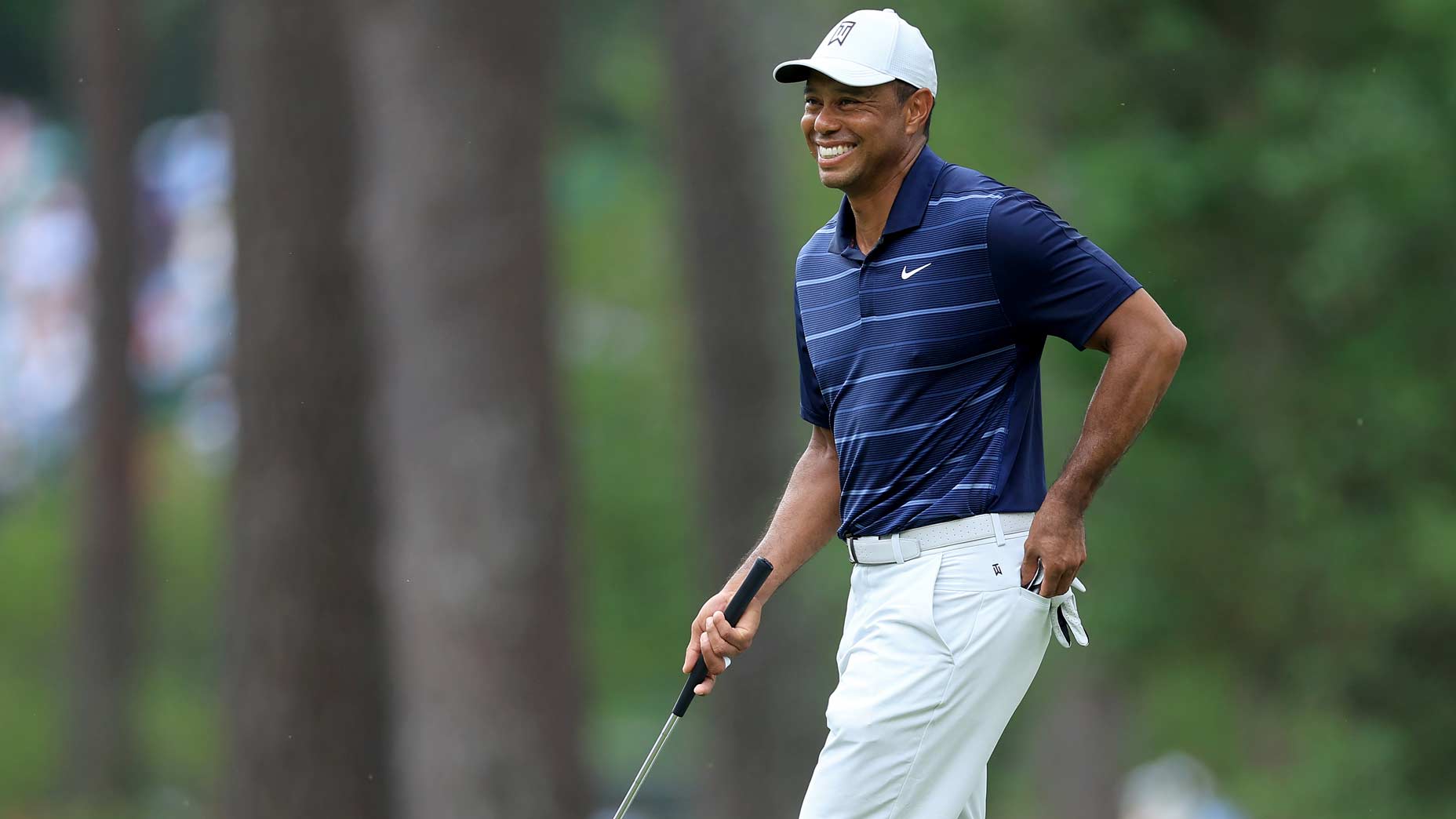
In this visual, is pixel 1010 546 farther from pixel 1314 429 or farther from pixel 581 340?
pixel 581 340

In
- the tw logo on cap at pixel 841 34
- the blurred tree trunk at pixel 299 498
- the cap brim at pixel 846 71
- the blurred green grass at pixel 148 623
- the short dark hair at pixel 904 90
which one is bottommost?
the blurred green grass at pixel 148 623

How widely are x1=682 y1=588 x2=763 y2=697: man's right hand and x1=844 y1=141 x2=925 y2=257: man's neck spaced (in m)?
0.87

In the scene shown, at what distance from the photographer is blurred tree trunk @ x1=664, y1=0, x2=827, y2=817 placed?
15875mm

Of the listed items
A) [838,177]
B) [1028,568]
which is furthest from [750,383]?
[1028,568]

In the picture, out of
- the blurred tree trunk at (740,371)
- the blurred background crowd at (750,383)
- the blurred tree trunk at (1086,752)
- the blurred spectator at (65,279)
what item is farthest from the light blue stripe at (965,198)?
the blurred spectator at (65,279)

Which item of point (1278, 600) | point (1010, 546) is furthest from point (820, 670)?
point (1010, 546)

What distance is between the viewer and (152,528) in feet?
117

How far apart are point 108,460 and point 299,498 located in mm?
16383

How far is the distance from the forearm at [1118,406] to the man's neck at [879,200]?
62 centimetres

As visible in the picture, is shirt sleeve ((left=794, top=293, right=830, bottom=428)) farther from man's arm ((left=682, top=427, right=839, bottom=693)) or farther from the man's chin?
the man's chin

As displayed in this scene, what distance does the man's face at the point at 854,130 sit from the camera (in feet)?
15.4

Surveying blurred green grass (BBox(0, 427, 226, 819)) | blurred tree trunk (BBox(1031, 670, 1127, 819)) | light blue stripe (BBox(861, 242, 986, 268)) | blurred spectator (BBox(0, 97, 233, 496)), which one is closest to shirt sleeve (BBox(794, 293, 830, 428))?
light blue stripe (BBox(861, 242, 986, 268))

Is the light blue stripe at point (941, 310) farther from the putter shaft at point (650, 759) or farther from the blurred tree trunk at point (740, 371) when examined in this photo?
the blurred tree trunk at point (740, 371)

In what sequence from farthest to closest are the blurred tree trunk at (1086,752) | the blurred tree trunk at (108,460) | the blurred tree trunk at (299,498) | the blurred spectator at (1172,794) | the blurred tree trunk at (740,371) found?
the blurred tree trunk at (108,460)
the blurred spectator at (1172,794)
the blurred tree trunk at (1086,752)
the blurred tree trunk at (740,371)
the blurred tree trunk at (299,498)
